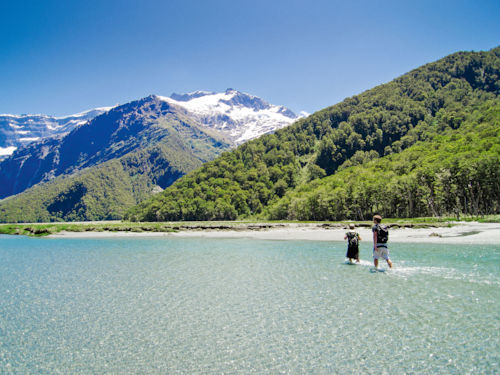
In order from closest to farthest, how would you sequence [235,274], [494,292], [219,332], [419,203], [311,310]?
[219,332]
[311,310]
[494,292]
[235,274]
[419,203]

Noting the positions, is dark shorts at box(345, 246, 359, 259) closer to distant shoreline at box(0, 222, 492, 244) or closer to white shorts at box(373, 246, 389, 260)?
white shorts at box(373, 246, 389, 260)

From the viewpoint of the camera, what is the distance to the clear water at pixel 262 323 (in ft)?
28.9

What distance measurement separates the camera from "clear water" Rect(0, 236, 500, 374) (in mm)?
8797

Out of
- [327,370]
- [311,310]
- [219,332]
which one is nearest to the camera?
[327,370]

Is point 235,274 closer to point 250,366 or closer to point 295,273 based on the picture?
point 295,273

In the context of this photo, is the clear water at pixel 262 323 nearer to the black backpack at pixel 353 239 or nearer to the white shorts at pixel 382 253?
the white shorts at pixel 382 253

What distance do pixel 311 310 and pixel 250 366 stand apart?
538 cm

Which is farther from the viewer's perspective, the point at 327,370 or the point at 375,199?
the point at 375,199

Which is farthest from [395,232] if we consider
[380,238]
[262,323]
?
[262,323]

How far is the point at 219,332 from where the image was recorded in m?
11.2

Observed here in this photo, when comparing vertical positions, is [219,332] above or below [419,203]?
below

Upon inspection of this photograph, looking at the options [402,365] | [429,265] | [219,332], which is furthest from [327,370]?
[429,265]

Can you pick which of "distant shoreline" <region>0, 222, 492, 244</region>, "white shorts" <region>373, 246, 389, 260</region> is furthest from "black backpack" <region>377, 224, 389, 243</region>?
"distant shoreline" <region>0, 222, 492, 244</region>

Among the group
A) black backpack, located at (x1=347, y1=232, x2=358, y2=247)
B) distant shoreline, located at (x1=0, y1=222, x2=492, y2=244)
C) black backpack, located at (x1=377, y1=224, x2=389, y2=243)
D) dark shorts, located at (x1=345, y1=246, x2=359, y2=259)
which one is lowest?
distant shoreline, located at (x1=0, y1=222, x2=492, y2=244)
